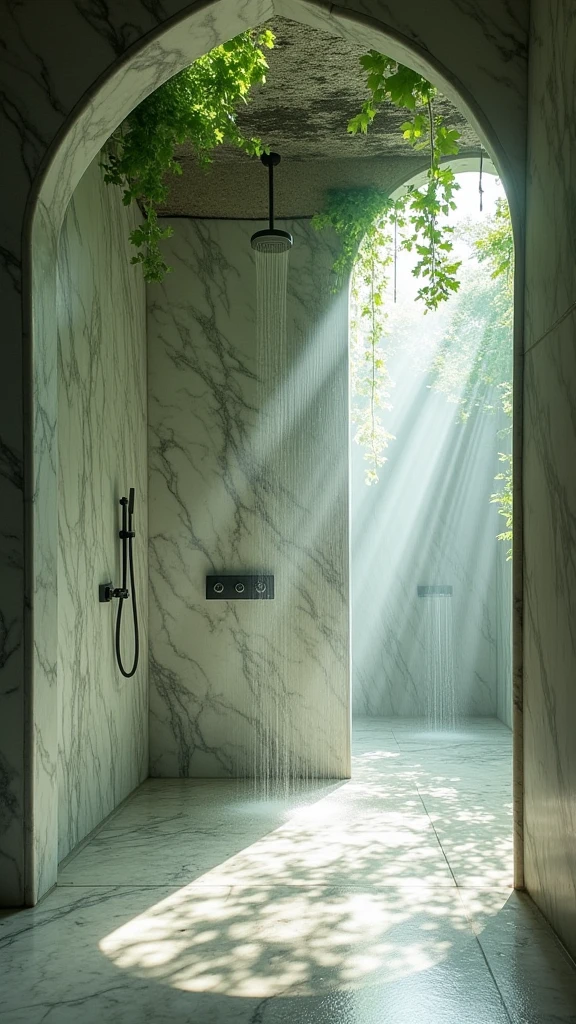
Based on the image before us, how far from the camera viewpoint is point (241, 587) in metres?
4.57

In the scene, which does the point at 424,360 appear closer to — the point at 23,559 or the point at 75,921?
the point at 23,559

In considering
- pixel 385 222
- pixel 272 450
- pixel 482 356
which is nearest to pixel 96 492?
pixel 272 450

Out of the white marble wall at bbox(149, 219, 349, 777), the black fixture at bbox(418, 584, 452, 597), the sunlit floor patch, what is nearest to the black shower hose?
the white marble wall at bbox(149, 219, 349, 777)

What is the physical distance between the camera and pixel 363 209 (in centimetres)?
455

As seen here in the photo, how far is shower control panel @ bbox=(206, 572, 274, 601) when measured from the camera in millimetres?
4574

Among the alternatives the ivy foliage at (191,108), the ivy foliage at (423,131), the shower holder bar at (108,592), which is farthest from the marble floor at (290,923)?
the ivy foliage at (191,108)

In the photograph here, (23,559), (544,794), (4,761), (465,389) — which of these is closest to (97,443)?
(23,559)

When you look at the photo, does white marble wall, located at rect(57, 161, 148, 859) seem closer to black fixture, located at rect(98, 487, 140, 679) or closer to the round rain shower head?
black fixture, located at rect(98, 487, 140, 679)

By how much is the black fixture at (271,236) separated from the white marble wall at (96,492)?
2.02 ft

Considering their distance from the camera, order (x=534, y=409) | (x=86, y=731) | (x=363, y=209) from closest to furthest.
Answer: (x=534, y=409)
(x=86, y=731)
(x=363, y=209)

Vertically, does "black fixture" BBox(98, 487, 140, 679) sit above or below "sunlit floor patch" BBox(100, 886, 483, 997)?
above

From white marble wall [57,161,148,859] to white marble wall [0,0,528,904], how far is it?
15.6 inches

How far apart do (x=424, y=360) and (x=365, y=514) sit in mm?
1290

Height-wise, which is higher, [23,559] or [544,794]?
[23,559]
